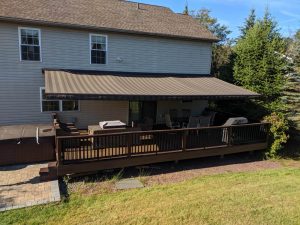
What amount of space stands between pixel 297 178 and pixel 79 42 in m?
10.9

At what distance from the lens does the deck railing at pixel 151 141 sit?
832cm

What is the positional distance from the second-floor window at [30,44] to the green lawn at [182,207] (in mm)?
7327

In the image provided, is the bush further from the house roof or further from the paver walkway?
the paver walkway

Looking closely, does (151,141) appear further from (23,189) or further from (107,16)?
(107,16)

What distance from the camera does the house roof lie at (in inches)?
456

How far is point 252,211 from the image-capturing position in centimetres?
652

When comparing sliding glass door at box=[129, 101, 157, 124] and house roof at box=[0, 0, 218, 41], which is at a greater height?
house roof at box=[0, 0, 218, 41]

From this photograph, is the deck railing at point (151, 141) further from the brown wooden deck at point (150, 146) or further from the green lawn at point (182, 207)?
the green lawn at point (182, 207)

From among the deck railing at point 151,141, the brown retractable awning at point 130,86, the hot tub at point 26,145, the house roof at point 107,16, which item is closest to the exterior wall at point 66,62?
the house roof at point 107,16

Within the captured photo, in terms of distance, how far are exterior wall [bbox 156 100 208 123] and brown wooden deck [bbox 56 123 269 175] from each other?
4911 mm

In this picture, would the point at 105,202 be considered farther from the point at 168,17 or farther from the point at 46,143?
the point at 168,17

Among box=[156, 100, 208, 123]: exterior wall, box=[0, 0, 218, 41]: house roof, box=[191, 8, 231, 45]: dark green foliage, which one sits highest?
box=[191, 8, 231, 45]: dark green foliage

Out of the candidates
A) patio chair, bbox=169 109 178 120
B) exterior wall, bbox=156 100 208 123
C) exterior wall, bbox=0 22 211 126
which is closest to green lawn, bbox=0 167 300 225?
exterior wall, bbox=0 22 211 126

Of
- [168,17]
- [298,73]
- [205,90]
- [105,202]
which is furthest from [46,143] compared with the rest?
[298,73]
